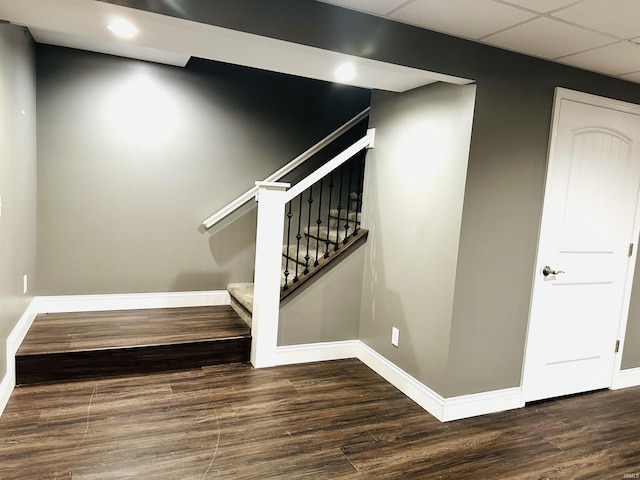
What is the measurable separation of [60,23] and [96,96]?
159 cm

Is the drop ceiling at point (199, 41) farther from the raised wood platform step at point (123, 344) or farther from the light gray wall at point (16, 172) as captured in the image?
the raised wood platform step at point (123, 344)

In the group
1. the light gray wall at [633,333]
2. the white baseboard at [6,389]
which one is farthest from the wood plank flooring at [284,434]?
the light gray wall at [633,333]

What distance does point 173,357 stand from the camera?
3.12 m

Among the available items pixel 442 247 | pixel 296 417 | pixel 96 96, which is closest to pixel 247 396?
pixel 296 417

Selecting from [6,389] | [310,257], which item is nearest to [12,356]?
[6,389]

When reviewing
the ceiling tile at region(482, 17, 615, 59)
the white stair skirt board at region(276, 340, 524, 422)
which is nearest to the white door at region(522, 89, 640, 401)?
the white stair skirt board at region(276, 340, 524, 422)

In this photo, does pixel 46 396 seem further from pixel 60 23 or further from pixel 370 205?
pixel 370 205

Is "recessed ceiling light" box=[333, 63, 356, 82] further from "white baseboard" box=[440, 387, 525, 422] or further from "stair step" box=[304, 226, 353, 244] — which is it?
"white baseboard" box=[440, 387, 525, 422]

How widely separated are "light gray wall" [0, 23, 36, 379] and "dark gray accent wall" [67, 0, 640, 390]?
2.07 m

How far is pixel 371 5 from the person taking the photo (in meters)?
2.10

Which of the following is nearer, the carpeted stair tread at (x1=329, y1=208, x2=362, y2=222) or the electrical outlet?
the electrical outlet

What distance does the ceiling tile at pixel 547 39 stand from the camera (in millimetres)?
2181

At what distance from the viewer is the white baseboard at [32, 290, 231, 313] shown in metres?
3.62

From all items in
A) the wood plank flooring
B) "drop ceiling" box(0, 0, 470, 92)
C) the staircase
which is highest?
"drop ceiling" box(0, 0, 470, 92)
